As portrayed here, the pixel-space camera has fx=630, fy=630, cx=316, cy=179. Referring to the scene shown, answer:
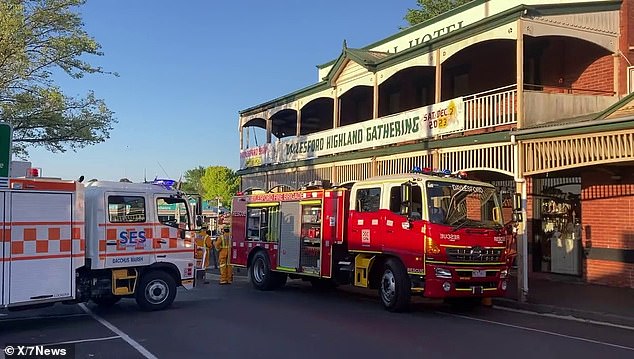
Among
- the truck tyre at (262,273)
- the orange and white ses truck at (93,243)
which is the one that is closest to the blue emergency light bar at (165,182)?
the orange and white ses truck at (93,243)

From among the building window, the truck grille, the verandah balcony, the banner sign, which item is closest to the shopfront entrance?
the verandah balcony

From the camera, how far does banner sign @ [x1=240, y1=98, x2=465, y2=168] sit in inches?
642

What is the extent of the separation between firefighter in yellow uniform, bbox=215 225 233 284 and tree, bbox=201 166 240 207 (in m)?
69.2

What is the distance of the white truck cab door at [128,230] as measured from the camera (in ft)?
37.9

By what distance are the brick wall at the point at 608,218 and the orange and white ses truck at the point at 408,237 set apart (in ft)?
13.2

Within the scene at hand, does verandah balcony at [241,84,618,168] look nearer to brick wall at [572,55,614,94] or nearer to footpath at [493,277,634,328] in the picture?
brick wall at [572,55,614,94]

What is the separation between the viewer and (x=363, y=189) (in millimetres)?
13211

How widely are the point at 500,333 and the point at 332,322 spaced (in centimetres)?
274

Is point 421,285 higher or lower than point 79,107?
lower

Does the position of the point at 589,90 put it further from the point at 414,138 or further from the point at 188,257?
the point at 188,257

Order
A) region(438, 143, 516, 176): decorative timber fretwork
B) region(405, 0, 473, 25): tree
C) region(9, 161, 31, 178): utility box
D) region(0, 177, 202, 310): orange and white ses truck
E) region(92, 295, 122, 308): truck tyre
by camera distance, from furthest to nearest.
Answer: region(405, 0, 473, 25): tree
region(438, 143, 516, 176): decorative timber fretwork
region(92, 295, 122, 308): truck tyre
region(9, 161, 31, 178): utility box
region(0, 177, 202, 310): orange and white ses truck

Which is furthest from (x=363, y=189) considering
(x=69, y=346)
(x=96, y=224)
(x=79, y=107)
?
(x=79, y=107)

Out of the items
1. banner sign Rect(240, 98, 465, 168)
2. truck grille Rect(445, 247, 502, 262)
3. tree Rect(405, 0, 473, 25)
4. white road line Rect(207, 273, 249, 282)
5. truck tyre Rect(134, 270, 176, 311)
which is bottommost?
white road line Rect(207, 273, 249, 282)

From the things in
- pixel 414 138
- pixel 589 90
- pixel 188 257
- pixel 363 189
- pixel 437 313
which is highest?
pixel 589 90
